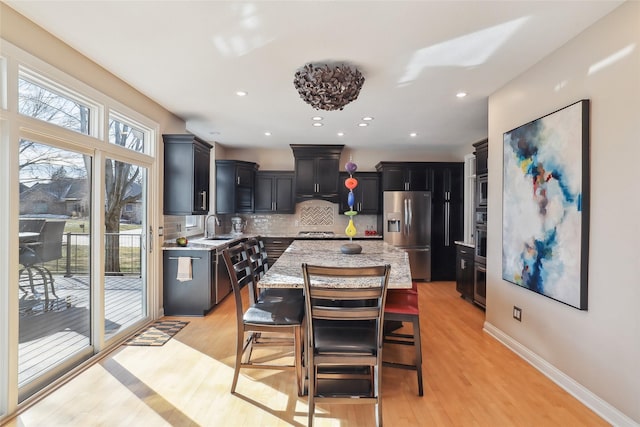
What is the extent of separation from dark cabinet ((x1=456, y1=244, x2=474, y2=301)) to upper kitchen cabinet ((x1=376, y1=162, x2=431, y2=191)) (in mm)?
1724

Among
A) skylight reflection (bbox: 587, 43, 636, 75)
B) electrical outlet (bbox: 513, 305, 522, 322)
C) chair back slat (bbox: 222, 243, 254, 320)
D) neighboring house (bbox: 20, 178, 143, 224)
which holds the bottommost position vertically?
electrical outlet (bbox: 513, 305, 522, 322)

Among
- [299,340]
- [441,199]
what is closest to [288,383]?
[299,340]

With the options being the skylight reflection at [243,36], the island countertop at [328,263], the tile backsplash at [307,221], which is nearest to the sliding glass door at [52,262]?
the skylight reflection at [243,36]

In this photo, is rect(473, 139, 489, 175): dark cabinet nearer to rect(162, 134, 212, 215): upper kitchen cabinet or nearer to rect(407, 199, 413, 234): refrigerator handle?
rect(407, 199, 413, 234): refrigerator handle

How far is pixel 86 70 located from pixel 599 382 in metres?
4.47

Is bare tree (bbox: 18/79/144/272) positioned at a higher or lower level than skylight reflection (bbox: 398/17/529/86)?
lower

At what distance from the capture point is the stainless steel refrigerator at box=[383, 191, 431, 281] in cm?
608

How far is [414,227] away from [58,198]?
17.1 feet

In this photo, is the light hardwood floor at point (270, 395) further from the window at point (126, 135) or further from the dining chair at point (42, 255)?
the window at point (126, 135)

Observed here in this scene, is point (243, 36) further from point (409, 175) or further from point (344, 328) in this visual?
point (409, 175)

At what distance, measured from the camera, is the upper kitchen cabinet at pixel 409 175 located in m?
6.30

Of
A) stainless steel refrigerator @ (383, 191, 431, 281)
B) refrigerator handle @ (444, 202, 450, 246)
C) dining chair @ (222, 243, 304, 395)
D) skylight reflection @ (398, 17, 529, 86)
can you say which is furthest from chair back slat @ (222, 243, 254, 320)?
refrigerator handle @ (444, 202, 450, 246)

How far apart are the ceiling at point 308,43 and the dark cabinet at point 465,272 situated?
2001mm

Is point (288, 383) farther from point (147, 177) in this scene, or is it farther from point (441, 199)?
point (441, 199)
